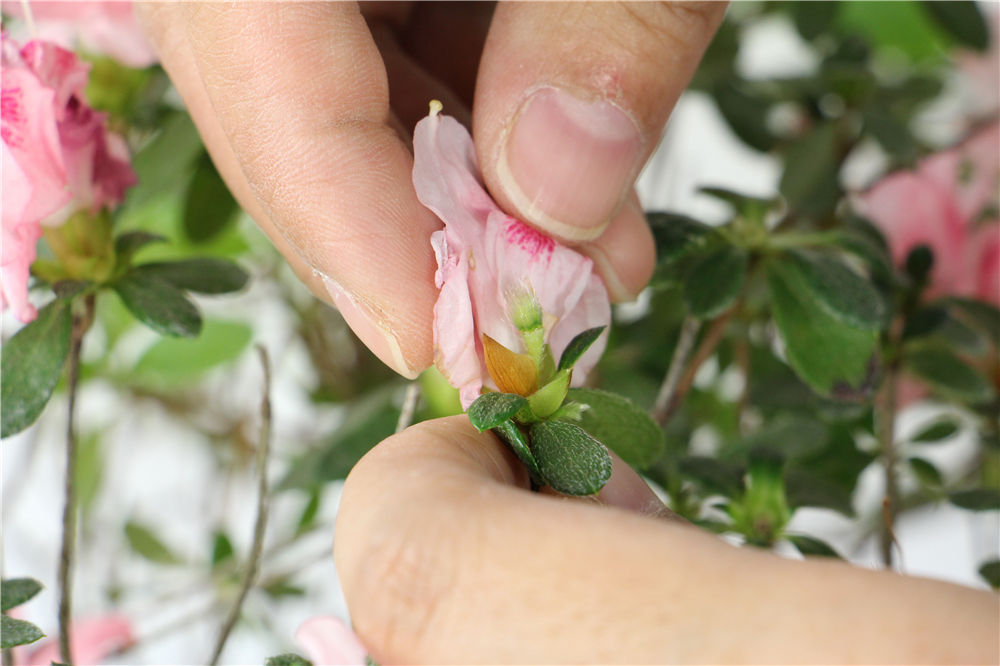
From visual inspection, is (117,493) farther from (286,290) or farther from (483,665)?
(483,665)

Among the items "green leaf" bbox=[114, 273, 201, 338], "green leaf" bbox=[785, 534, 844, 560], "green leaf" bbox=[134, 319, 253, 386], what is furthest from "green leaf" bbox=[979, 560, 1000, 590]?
"green leaf" bbox=[134, 319, 253, 386]

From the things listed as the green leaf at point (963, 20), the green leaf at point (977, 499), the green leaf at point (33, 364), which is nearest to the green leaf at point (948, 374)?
the green leaf at point (977, 499)

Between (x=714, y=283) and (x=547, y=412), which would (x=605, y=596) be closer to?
(x=547, y=412)

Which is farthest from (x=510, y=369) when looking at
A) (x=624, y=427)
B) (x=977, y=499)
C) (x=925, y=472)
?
(x=925, y=472)

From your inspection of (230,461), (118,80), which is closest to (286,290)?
(230,461)

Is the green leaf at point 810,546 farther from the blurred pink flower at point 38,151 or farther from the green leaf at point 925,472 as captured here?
the blurred pink flower at point 38,151
